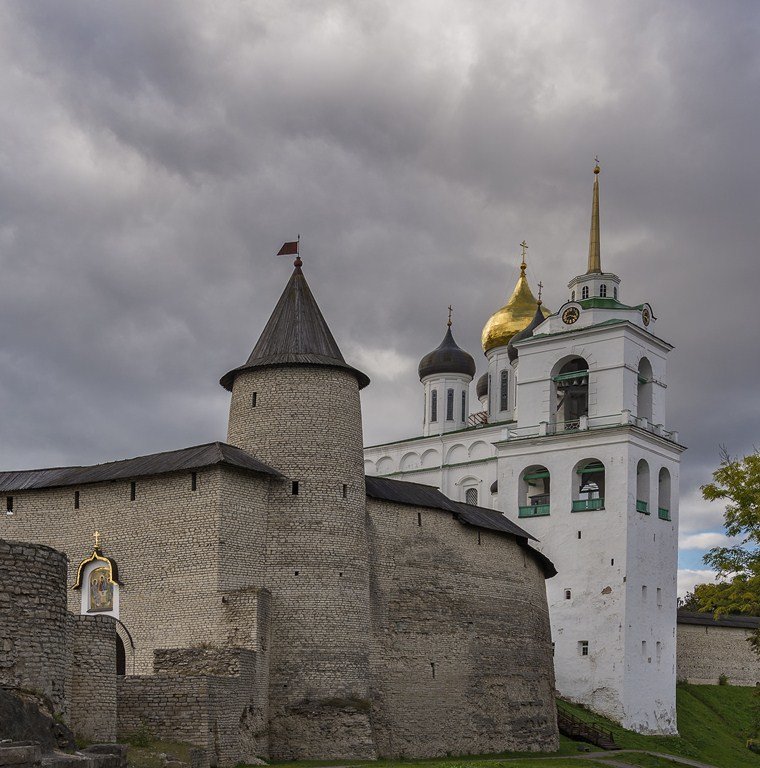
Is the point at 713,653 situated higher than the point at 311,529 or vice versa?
the point at 311,529

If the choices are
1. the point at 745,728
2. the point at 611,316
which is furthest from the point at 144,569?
the point at 745,728

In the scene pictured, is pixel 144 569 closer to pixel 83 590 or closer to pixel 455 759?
pixel 83 590

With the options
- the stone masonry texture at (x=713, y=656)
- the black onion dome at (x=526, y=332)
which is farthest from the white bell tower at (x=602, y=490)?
the stone masonry texture at (x=713, y=656)

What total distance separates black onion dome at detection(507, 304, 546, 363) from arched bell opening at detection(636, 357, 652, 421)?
454 centimetres

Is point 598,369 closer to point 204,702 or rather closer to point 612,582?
point 612,582

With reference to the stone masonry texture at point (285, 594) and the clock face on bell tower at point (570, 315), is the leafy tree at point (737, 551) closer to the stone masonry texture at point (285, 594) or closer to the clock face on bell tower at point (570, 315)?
the stone masonry texture at point (285, 594)

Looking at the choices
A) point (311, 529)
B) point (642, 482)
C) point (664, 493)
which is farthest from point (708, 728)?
point (311, 529)

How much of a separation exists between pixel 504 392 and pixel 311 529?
28.2 m

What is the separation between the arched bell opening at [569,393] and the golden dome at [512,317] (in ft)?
28.0

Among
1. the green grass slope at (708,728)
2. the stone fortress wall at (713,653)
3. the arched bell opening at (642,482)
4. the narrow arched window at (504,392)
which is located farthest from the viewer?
the narrow arched window at (504,392)

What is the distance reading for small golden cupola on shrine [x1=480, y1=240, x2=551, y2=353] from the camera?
177ft

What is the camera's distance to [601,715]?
39125 millimetres

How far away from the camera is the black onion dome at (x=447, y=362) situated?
54.6 meters

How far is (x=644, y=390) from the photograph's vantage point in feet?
146
